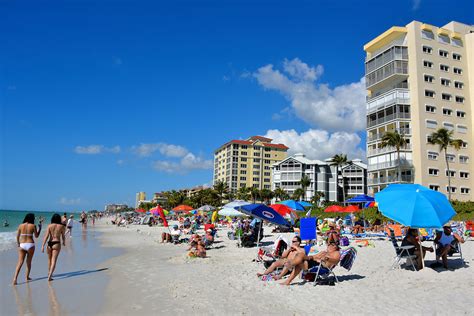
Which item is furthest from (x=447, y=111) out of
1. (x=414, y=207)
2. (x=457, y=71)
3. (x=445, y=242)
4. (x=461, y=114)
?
(x=414, y=207)

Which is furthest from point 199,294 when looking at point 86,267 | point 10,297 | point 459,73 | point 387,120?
point 459,73

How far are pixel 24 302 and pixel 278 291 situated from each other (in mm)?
4998

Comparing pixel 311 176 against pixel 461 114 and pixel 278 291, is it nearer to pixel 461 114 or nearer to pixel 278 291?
pixel 461 114

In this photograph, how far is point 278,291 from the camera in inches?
286

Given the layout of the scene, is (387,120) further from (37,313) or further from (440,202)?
(37,313)

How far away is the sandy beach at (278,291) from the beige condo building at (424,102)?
117 ft

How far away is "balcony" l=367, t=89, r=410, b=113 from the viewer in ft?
144

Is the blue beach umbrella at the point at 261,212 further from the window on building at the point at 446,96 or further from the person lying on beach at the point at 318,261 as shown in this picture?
the window on building at the point at 446,96

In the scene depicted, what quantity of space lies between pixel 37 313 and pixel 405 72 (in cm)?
4697

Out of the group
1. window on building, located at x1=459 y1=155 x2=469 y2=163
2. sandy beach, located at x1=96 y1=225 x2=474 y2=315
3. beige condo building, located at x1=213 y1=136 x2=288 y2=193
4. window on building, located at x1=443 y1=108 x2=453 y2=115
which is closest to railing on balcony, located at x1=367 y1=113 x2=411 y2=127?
window on building, located at x1=443 y1=108 x2=453 y2=115

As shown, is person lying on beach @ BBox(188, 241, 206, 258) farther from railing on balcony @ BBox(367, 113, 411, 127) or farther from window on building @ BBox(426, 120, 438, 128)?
window on building @ BBox(426, 120, 438, 128)

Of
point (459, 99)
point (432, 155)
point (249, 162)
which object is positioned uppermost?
point (249, 162)

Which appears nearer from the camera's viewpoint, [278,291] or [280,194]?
[278,291]

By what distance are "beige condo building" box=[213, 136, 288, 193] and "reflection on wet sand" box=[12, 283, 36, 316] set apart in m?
102
